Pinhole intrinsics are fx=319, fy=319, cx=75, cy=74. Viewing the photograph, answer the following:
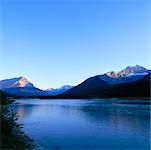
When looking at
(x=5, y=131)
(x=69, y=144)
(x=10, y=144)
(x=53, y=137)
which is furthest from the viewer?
(x=53, y=137)

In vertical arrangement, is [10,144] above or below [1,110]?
below

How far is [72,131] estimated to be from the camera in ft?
105

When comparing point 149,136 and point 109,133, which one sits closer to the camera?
point 149,136

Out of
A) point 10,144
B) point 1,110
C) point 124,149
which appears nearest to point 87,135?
point 124,149

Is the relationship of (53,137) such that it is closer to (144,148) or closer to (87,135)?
(87,135)

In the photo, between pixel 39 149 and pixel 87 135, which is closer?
pixel 39 149

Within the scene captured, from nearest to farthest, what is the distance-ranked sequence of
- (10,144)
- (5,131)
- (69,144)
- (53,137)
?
(10,144) < (5,131) < (69,144) < (53,137)

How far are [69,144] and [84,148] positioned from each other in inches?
77.1

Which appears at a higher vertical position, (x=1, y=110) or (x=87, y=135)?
(x=1, y=110)

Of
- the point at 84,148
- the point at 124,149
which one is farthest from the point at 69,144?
the point at 124,149

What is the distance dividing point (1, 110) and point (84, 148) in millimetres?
7118

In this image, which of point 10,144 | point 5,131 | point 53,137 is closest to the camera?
point 10,144

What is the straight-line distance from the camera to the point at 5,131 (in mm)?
22188

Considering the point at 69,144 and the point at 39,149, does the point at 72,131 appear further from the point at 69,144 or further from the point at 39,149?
the point at 39,149
